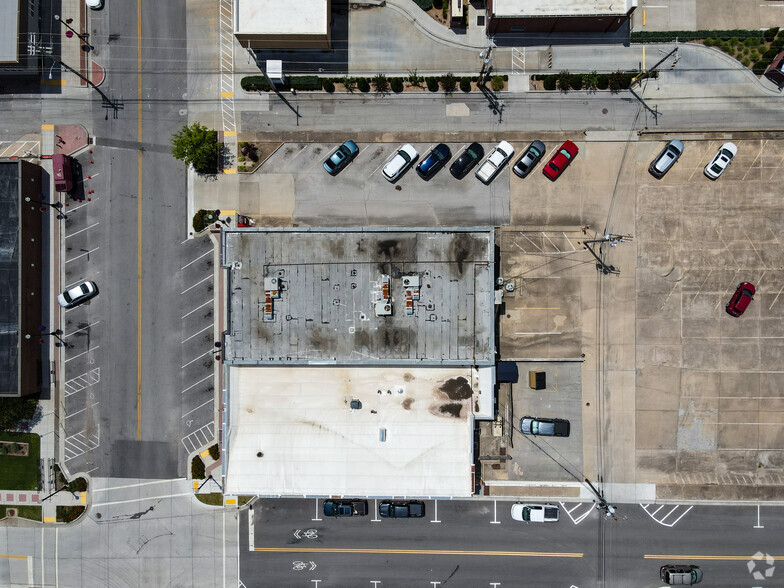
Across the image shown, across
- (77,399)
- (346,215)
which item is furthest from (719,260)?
(77,399)

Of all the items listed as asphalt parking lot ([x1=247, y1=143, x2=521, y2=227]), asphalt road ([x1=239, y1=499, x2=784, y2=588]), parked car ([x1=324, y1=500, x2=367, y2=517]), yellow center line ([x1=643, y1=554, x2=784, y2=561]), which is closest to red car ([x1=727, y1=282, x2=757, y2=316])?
asphalt road ([x1=239, y1=499, x2=784, y2=588])

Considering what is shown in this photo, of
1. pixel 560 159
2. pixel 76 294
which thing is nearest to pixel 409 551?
pixel 560 159

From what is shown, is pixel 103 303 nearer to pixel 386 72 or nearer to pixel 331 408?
pixel 331 408

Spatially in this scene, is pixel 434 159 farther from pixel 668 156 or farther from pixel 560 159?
pixel 668 156

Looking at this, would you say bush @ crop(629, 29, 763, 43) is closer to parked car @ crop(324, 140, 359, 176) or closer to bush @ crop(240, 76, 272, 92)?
parked car @ crop(324, 140, 359, 176)

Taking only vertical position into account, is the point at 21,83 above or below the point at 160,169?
above

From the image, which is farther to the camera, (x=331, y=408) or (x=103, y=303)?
(x=103, y=303)

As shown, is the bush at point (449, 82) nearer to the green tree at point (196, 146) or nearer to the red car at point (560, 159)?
the red car at point (560, 159)
